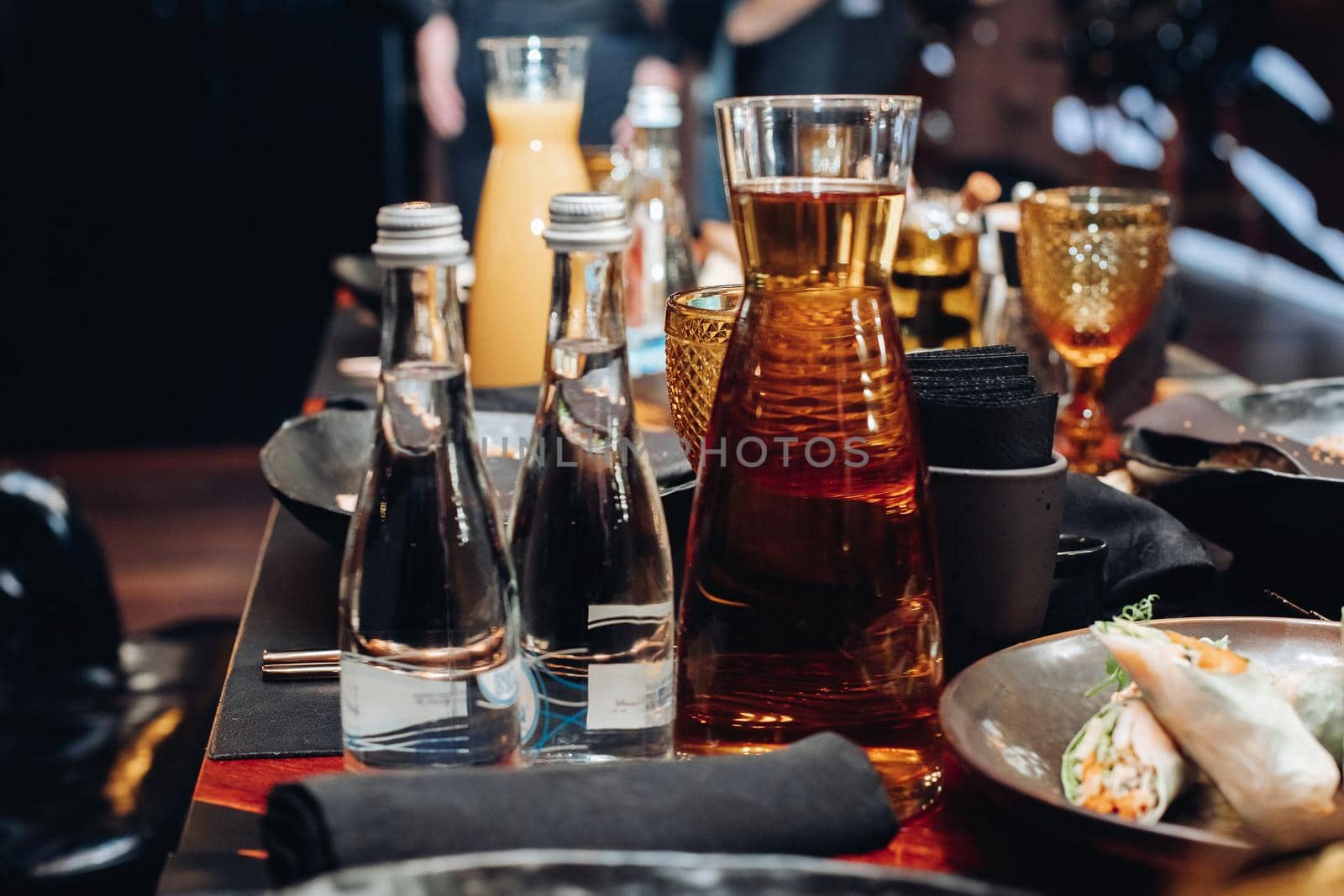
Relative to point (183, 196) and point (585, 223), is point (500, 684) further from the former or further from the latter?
point (183, 196)

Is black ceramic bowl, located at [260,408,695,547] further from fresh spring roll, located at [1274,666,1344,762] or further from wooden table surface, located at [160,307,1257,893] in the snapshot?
fresh spring roll, located at [1274,666,1344,762]

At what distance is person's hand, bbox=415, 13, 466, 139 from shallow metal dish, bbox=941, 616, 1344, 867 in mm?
2046

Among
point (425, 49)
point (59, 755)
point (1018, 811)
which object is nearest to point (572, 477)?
point (1018, 811)

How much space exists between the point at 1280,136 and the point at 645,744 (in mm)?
5369

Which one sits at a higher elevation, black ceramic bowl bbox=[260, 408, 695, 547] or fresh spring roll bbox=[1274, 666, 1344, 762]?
fresh spring roll bbox=[1274, 666, 1344, 762]

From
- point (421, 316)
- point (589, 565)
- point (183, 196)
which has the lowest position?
point (183, 196)

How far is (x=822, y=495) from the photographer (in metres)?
0.55

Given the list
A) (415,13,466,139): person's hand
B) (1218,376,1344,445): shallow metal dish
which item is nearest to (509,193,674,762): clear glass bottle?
(1218,376,1344,445): shallow metal dish

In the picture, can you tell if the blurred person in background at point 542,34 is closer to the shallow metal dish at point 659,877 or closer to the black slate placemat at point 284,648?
the black slate placemat at point 284,648

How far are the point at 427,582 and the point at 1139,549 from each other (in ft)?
Result: 1.37

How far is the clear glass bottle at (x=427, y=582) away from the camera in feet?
1.67

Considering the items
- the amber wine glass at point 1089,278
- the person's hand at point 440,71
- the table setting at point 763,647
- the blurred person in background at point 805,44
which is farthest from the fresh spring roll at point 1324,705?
the blurred person in background at point 805,44

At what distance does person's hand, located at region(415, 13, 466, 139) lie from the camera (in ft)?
7.88

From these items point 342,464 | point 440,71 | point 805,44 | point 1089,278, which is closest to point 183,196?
point 440,71
